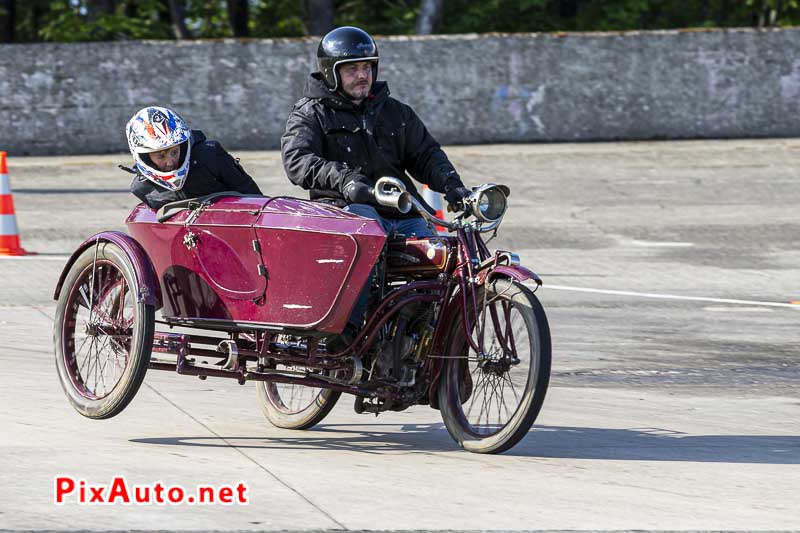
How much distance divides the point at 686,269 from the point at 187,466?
7.87m

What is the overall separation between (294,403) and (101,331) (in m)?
0.94

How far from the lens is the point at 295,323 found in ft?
19.7

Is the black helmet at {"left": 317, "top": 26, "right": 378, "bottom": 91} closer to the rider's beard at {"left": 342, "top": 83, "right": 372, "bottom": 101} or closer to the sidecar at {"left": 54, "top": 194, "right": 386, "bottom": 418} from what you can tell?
the rider's beard at {"left": 342, "top": 83, "right": 372, "bottom": 101}

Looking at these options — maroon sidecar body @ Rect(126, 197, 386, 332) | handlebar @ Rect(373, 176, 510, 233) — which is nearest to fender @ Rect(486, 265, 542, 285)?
handlebar @ Rect(373, 176, 510, 233)

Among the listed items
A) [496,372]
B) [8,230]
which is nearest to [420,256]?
[496,372]

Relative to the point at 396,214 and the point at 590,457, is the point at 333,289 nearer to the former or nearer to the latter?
the point at 396,214

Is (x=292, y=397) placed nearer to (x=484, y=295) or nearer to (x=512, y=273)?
(x=484, y=295)

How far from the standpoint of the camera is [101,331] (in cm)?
646

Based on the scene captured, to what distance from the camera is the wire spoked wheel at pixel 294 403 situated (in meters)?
6.65

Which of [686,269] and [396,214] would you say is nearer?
[396,214]

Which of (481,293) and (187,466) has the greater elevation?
(481,293)

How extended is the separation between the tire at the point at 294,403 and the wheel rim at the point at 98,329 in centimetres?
75

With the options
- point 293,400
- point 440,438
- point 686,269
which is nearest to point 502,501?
point 440,438

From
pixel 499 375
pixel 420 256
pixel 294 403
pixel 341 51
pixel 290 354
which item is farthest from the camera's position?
pixel 294 403
